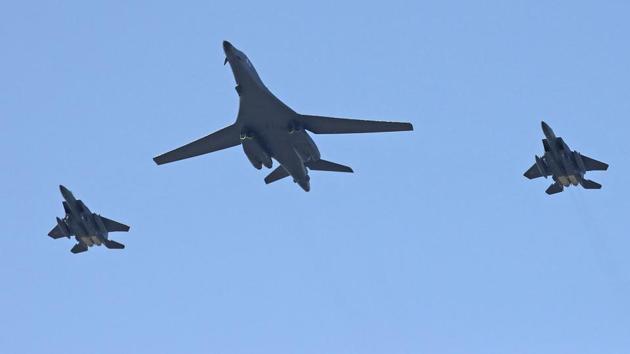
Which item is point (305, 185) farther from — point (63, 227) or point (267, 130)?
point (63, 227)

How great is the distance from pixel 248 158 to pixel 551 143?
20.9m

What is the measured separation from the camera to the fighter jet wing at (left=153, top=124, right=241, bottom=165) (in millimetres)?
115875

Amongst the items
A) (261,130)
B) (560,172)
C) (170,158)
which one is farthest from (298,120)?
(560,172)

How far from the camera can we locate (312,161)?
113688 millimetres

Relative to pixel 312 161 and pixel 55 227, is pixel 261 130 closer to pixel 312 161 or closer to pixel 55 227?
pixel 312 161

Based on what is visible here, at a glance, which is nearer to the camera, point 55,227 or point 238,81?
point 238,81

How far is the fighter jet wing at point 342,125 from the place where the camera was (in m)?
113

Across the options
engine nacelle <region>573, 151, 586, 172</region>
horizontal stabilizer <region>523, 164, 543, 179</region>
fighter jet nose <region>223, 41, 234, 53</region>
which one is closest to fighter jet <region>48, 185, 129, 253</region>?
fighter jet nose <region>223, 41, 234, 53</region>

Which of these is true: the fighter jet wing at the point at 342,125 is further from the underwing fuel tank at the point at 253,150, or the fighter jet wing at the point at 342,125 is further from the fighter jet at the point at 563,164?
the fighter jet at the point at 563,164

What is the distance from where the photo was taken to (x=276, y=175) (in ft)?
383

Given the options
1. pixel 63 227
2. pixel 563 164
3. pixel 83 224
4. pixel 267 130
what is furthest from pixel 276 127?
pixel 563 164

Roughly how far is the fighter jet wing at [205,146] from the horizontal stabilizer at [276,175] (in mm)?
3280

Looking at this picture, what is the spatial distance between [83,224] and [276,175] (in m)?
14.1

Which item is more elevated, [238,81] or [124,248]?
[238,81]
